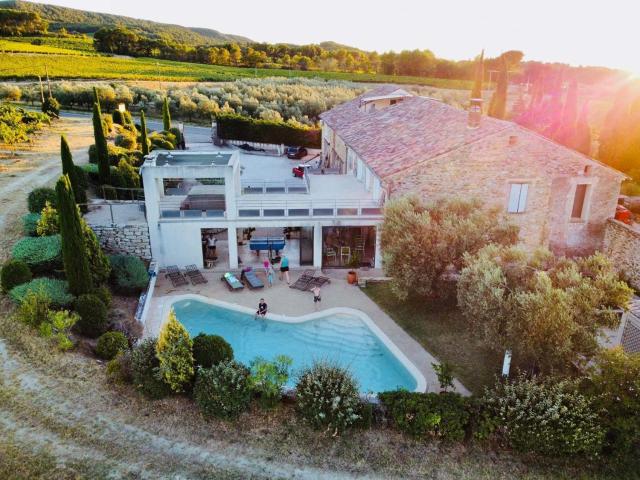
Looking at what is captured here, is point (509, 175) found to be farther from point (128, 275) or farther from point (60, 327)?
point (60, 327)

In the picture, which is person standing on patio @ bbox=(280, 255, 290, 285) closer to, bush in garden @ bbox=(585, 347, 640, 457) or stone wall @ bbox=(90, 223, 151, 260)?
stone wall @ bbox=(90, 223, 151, 260)

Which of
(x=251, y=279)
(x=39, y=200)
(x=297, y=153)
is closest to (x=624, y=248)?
(x=251, y=279)

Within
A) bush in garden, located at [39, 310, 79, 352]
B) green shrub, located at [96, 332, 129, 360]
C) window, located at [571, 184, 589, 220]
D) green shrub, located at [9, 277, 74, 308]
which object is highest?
window, located at [571, 184, 589, 220]

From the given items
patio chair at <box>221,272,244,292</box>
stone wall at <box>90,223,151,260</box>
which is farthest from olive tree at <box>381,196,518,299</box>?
stone wall at <box>90,223,151,260</box>

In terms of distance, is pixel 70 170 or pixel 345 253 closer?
pixel 70 170

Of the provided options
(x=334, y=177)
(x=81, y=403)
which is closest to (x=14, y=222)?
(x=81, y=403)
